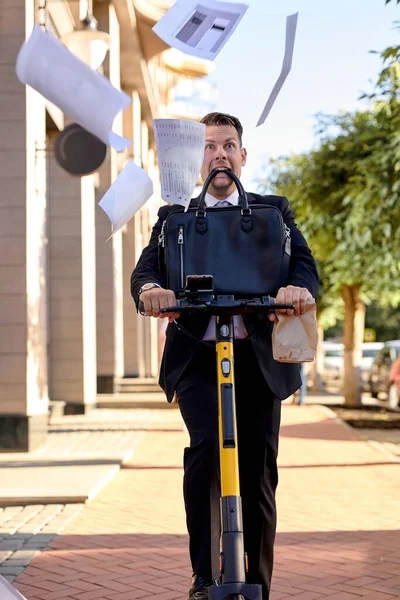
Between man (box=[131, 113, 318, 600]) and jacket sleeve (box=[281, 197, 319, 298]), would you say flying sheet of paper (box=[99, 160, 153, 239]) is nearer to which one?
man (box=[131, 113, 318, 600])

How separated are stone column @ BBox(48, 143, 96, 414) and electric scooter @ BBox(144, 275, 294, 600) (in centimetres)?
1358

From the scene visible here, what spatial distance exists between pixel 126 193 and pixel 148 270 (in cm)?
50

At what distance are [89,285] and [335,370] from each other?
2926 centimetres

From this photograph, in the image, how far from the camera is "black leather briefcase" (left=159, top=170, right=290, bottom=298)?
321 centimetres

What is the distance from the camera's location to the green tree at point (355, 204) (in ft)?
42.3

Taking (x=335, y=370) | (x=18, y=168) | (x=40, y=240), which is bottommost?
(x=335, y=370)

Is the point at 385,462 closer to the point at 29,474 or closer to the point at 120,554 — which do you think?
the point at 29,474

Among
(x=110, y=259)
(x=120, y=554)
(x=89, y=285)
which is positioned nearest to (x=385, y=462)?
(x=120, y=554)

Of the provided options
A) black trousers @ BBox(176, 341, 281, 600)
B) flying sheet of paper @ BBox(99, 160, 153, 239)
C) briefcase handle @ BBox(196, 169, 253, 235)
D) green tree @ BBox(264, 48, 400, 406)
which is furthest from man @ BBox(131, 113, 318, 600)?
green tree @ BBox(264, 48, 400, 406)

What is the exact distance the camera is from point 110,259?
22000 millimetres

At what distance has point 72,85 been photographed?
2529 millimetres

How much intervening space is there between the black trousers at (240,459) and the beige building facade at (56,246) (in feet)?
3.64

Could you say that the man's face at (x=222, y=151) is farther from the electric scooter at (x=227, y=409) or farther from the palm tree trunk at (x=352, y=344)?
the palm tree trunk at (x=352, y=344)

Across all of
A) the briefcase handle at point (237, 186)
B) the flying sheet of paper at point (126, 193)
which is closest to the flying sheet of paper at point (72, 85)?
the flying sheet of paper at point (126, 193)
